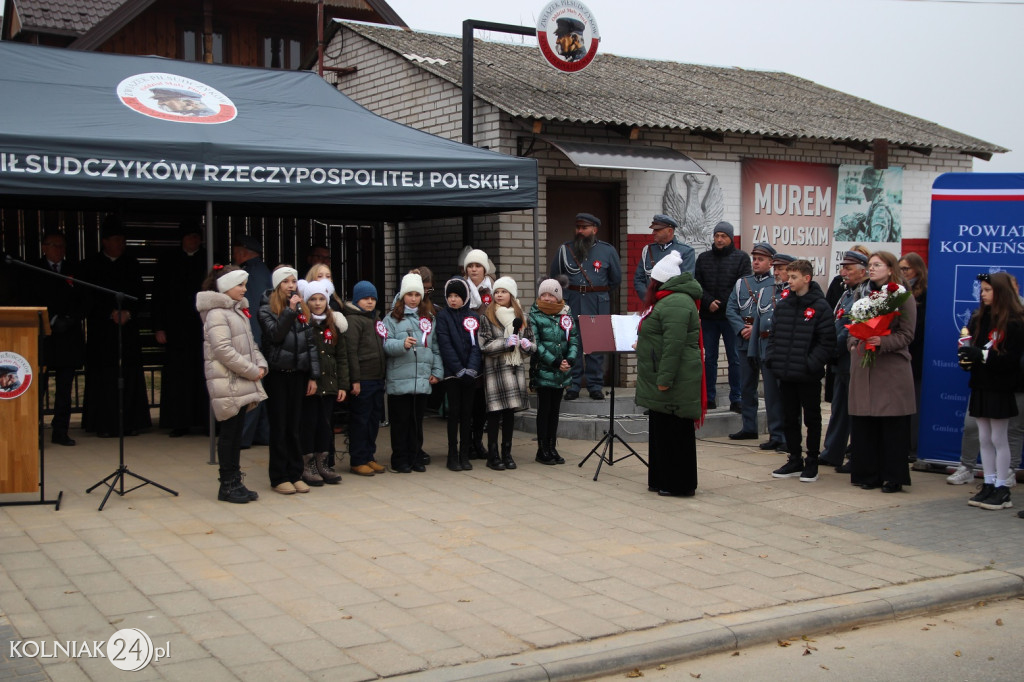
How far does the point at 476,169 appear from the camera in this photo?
9.82m

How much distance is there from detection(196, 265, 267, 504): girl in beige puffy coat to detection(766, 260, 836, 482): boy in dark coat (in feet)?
14.2

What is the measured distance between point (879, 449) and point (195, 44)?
26.7 m

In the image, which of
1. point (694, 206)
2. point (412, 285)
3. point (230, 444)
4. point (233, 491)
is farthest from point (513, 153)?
point (233, 491)

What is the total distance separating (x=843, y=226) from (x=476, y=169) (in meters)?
7.33

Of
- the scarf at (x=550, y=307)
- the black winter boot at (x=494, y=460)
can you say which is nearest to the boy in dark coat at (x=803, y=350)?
the scarf at (x=550, y=307)

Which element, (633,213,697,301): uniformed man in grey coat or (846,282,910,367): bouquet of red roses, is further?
(633,213,697,301): uniformed man in grey coat

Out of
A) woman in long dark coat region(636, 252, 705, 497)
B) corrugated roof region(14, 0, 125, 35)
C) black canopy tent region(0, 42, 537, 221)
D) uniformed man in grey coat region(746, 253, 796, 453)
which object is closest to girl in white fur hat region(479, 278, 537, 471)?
black canopy tent region(0, 42, 537, 221)

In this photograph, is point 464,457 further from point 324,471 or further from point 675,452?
point 675,452

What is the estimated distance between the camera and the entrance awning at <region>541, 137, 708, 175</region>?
1166cm

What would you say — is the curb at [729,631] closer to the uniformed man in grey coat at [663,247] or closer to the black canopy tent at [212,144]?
the black canopy tent at [212,144]

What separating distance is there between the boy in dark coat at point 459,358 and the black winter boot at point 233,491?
205 centimetres

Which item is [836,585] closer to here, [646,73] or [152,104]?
[152,104]

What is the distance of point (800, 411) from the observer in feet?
29.8

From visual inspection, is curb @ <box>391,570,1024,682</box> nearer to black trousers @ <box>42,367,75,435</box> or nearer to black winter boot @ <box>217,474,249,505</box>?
black winter boot @ <box>217,474,249,505</box>
